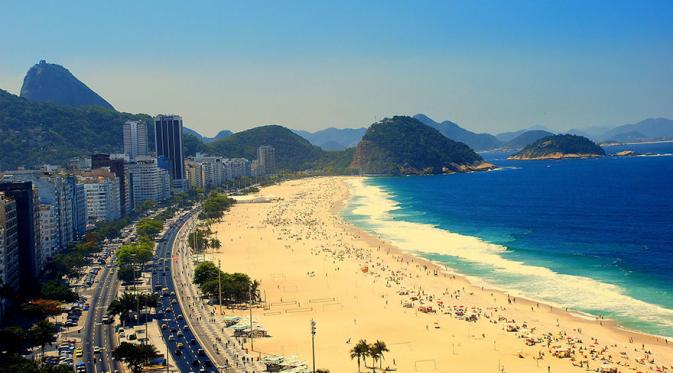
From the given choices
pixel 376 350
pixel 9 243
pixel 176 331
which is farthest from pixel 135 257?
pixel 376 350

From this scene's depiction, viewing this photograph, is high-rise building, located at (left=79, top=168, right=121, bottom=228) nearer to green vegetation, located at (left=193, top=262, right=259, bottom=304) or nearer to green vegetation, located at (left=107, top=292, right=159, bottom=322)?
green vegetation, located at (left=193, top=262, right=259, bottom=304)

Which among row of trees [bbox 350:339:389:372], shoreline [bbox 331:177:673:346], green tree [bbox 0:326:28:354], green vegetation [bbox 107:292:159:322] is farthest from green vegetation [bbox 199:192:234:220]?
row of trees [bbox 350:339:389:372]

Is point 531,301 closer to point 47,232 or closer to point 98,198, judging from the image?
point 47,232

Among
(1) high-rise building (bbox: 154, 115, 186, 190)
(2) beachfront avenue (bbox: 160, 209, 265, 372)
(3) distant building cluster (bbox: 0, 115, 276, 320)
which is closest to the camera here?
(2) beachfront avenue (bbox: 160, 209, 265, 372)

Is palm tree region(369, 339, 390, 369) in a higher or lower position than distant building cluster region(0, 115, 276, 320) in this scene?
lower

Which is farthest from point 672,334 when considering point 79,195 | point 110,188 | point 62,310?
point 110,188

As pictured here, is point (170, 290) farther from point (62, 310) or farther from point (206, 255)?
point (206, 255)
